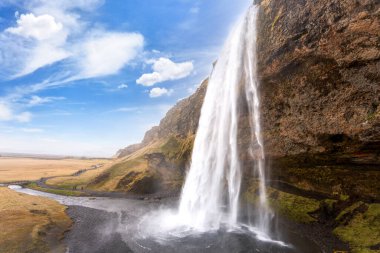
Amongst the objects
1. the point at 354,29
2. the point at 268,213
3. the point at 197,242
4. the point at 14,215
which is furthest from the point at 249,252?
the point at 14,215

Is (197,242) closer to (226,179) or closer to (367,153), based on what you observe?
(226,179)

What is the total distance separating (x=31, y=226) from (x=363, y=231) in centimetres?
4461

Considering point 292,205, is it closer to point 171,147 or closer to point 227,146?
point 227,146

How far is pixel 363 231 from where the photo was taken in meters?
32.4

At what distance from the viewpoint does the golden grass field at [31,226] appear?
32.1 m

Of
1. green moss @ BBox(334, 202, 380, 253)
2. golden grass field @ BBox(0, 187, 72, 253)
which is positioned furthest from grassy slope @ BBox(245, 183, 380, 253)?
golden grass field @ BBox(0, 187, 72, 253)

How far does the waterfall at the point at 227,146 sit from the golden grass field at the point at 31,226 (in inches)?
763

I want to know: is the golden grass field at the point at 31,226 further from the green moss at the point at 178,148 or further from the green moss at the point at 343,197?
the green moss at the point at 343,197

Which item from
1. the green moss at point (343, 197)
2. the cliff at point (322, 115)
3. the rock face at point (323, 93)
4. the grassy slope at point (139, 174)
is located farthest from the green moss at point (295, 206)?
the grassy slope at point (139, 174)

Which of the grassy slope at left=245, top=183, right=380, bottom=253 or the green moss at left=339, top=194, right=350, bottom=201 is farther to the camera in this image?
the green moss at left=339, top=194, right=350, bottom=201

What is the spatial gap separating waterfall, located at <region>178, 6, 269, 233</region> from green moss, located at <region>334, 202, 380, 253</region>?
1187 centimetres

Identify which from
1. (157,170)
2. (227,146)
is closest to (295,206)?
(227,146)

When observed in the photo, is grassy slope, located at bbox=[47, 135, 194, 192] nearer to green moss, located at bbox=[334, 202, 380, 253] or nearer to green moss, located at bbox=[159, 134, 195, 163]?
green moss, located at bbox=[159, 134, 195, 163]

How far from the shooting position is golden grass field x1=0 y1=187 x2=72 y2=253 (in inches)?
1265
